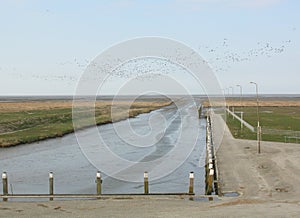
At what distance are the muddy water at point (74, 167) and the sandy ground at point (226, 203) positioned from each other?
3258 millimetres

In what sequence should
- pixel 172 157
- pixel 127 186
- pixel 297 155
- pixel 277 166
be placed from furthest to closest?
pixel 172 157 < pixel 297 155 < pixel 277 166 < pixel 127 186

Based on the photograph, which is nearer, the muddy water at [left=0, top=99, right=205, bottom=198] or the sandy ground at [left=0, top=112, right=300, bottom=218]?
the sandy ground at [left=0, top=112, right=300, bottom=218]

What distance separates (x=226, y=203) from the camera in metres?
19.2

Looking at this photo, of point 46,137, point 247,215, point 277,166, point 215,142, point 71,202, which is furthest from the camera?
point 46,137

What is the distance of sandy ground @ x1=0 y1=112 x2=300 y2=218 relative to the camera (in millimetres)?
17062

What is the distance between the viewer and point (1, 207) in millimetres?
19359

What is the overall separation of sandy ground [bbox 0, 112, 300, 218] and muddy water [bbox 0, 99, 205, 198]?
3.26 metres

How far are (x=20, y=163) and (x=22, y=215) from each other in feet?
69.3

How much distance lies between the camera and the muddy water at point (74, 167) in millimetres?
27375

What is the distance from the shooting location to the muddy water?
27375 mm

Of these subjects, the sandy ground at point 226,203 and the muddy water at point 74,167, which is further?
the muddy water at point 74,167

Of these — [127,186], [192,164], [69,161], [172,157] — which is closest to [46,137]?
[69,161]

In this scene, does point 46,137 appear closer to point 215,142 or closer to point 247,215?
point 215,142

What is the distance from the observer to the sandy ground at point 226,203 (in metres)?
17.1
